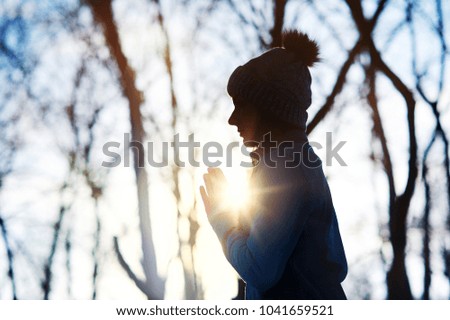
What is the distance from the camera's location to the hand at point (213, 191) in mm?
2002

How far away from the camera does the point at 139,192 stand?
6414mm

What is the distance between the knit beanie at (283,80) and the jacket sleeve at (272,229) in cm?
32

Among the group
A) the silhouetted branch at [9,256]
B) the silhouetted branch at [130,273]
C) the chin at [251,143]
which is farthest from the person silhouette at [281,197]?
the silhouetted branch at [9,256]

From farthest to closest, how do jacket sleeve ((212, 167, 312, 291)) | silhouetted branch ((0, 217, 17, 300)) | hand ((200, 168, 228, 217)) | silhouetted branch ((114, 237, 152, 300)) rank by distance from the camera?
silhouetted branch ((0, 217, 17, 300))
silhouetted branch ((114, 237, 152, 300))
hand ((200, 168, 228, 217))
jacket sleeve ((212, 167, 312, 291))

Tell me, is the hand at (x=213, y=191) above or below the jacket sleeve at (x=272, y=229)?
above

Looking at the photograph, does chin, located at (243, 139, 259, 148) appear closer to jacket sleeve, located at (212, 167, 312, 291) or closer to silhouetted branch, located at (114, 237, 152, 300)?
jacket sleeve, located at (212, 167, 312, 291)

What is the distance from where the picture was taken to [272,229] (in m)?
1.68

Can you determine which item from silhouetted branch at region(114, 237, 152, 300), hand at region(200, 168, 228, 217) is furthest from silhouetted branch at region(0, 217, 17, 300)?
hand at region(200, 168, 228, 217)

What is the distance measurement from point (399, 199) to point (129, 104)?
11.2ft

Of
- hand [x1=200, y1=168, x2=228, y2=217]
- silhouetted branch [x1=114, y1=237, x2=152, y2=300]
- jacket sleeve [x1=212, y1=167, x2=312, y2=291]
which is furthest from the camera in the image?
silhouetted branch [x1=114, y1=237, x2=152, y2=300]

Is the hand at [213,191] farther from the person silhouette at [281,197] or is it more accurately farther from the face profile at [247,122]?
the face profile at [247,122]

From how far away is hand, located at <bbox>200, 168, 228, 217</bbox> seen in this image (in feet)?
6.57

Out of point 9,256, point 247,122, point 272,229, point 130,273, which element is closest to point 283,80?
point 247,122

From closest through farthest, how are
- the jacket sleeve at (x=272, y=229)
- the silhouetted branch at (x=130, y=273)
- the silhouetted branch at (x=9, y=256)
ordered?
the jacket sleeve at (x=272, y=229) → the silhouetted branch at (x=130, y=273) → the silhouetted branch at (x=9, y=256)
